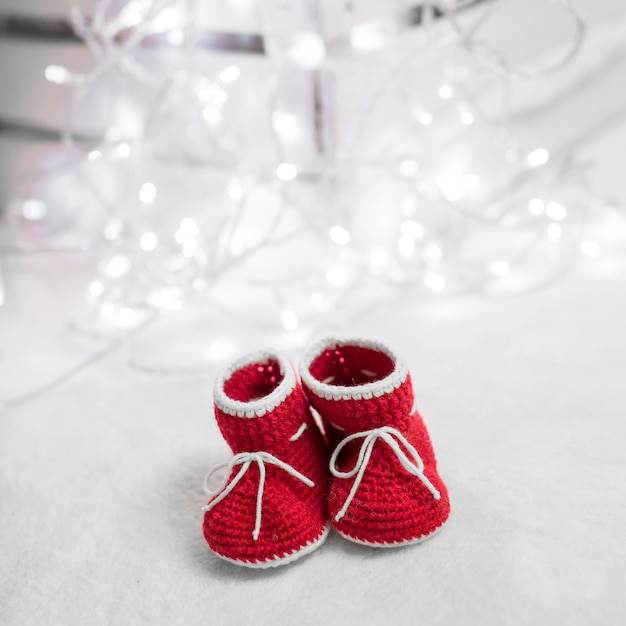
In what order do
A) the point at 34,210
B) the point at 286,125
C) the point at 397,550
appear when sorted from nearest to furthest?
the point at 397,550
the point at 286,125
the point at 34,210

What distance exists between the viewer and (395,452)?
62 centimetres

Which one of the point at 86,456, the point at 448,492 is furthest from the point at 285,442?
the point at 86,456

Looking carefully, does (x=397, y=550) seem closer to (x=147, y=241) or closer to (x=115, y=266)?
(x=147, y=241)

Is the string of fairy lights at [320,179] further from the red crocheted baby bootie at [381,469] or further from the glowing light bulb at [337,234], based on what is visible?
the red crocheted baby bootie at [381,469]

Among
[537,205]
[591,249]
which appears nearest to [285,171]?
[537,205]

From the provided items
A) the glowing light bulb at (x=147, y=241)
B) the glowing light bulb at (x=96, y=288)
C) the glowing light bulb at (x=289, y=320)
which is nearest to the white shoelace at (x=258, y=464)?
the glowing light bulb at (x=289, y=320)

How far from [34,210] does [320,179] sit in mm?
751

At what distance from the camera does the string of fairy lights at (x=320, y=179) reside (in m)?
1.12

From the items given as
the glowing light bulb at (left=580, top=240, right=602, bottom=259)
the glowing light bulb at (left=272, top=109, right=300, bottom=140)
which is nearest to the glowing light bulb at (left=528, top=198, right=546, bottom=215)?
the glowing light bulb at (left=580, top=240, right=602, bottom=259)

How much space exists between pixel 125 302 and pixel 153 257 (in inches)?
4.3

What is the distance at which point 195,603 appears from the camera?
59 centimetres

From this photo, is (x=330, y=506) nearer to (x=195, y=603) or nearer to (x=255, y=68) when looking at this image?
(x=195, y=603)

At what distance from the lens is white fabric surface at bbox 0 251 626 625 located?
1.87 feet

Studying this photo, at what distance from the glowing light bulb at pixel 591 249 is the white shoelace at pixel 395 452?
760 mm
